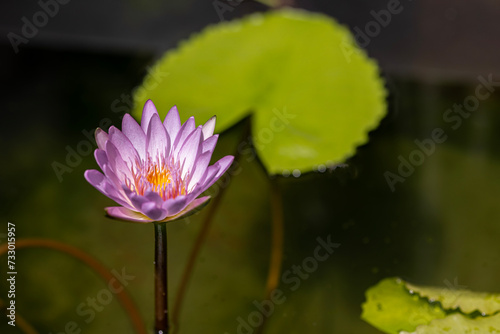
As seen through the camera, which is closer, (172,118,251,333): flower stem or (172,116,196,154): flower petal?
(172,116,196,154): flower petal

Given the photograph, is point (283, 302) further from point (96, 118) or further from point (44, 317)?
point (96, 118)

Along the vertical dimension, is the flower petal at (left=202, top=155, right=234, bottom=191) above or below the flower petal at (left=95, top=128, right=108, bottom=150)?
below

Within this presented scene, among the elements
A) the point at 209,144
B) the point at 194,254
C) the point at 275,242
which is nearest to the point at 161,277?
the point at 209,144

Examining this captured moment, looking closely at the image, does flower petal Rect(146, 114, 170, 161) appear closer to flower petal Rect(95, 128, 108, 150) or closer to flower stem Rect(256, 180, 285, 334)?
flower petal Rect(95, 128, 108, 150)

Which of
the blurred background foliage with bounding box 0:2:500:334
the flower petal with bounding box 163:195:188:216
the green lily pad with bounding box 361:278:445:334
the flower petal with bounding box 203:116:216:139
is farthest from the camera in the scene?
the blurred background foliage with bounding box 0:2:500:334

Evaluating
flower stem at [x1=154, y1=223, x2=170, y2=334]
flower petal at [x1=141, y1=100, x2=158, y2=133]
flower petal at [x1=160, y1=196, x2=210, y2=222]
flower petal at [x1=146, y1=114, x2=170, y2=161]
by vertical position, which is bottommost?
flower stem at [x1=154, y1=223, x2=170, y2=334]

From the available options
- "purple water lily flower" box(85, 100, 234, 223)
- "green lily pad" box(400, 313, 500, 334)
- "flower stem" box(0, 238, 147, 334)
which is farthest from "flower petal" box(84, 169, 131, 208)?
"green lily pad" box(400, 313, 500, 334)

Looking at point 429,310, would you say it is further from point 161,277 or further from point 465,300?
point 161,277
